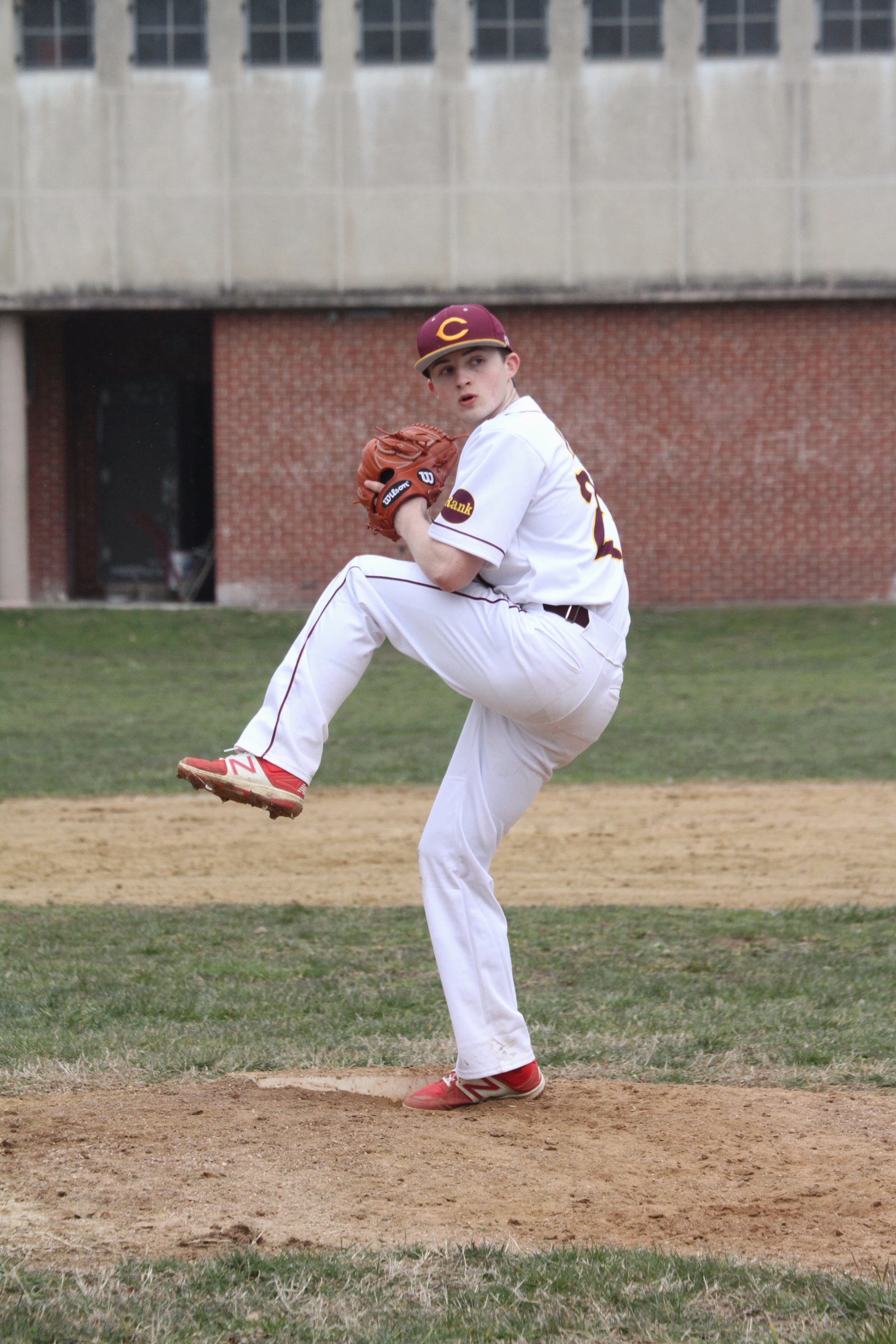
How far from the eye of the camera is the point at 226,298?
925 inches

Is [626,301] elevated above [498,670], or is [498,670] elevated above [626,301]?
[626,301]

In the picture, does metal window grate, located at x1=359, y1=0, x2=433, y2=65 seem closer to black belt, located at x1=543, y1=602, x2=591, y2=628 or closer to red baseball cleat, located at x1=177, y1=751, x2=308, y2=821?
black belt, located at x1=543, y1=602, x2=591, y2=628

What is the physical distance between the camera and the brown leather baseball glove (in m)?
4.50

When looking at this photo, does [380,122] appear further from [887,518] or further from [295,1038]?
[295,1038]

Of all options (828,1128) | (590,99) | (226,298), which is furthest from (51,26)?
(828,1128)

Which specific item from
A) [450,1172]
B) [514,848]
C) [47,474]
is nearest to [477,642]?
[450,1172]

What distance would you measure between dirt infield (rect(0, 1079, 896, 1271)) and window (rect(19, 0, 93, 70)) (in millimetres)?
21835

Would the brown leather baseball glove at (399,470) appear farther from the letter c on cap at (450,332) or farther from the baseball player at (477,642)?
the letter c on cap at (450,332)

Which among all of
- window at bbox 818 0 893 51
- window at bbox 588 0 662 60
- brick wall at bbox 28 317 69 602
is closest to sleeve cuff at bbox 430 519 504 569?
window at bbox 588 0 662 60

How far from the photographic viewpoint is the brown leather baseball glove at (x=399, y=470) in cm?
450

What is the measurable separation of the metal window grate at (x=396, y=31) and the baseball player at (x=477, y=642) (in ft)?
66.2

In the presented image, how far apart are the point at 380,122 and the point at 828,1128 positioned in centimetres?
2104

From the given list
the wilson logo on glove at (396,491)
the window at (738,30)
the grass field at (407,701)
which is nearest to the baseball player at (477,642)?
the wilson logo on glove at (396,491)

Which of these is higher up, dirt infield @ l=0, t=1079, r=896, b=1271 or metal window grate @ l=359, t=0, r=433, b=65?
metal window grate @ l=359, t=0, r=433, b=65
